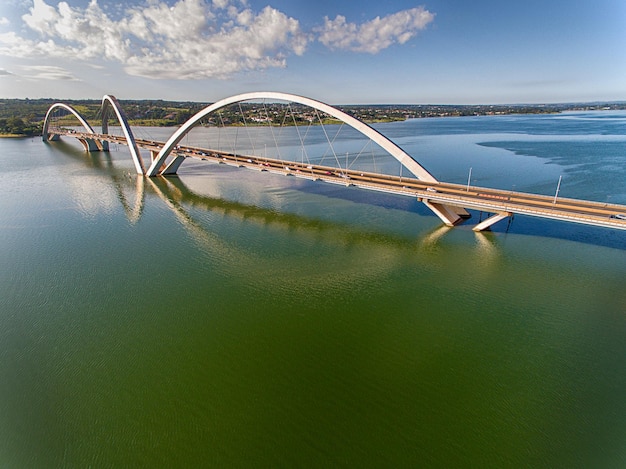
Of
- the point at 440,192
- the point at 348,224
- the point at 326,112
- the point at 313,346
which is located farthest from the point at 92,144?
the point at 313,346

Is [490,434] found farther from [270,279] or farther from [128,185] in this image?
[128,185]

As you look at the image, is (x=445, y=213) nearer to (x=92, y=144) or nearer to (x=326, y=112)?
(x=326, y=112)

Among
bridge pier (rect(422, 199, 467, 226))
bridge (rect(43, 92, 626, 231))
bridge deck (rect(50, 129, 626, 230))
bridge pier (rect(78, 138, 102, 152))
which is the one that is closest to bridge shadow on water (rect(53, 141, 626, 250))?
bridge pier (rect(422, 199, 467, 226))

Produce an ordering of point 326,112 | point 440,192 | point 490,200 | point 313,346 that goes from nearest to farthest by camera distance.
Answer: point 313,346, point 490,200, point 440,192, point 326,112

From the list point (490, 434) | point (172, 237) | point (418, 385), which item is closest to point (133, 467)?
point (418, 385)

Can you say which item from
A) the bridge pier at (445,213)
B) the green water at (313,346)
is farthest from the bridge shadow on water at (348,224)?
the bridge pier at (445,213)

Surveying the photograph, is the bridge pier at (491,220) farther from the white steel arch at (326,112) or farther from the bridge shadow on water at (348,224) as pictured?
the white steel arch at (326,112)
